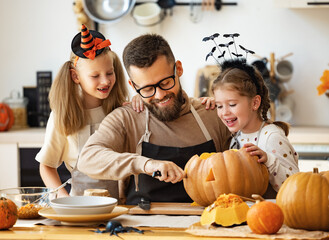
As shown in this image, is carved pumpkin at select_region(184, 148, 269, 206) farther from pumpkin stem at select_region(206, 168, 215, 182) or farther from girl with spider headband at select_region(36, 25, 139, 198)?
girl with spider headband at select_region(36, 25, 139, 198)

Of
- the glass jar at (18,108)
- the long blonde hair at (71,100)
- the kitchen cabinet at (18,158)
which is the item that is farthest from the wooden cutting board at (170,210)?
the glass jar at (18,108)

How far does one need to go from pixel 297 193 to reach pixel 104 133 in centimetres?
97

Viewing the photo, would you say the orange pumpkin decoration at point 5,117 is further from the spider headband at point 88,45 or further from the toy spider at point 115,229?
the toy spider at point 115,229

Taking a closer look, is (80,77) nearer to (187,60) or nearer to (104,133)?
(104,133)

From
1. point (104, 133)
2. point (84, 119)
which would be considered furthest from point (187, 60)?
point (104, 133)

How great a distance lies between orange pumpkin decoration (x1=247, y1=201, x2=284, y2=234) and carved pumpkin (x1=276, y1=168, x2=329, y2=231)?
0.26ft

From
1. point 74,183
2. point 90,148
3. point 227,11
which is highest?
point 227,11

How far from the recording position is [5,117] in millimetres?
4082

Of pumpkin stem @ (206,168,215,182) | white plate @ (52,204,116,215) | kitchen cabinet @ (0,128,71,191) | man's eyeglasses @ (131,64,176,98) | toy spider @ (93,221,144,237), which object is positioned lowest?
kitchen cabinet @ (0,128,71,191)

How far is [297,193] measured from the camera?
1.46 meters

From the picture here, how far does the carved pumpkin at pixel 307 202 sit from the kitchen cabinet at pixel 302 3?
278cm

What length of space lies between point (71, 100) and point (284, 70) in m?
2.30

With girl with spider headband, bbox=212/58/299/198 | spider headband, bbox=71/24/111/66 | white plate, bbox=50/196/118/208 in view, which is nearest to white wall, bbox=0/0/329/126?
spider headband, bbox=71/24/111/66

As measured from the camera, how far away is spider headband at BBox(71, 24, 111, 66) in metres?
2.33
